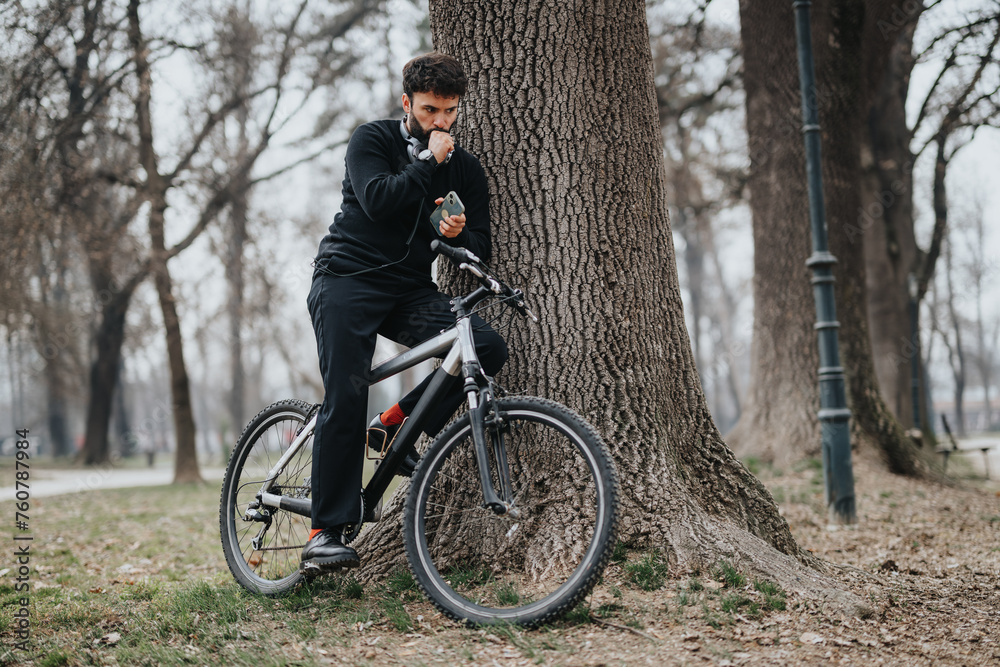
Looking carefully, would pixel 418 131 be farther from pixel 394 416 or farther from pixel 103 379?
pixel 103 379

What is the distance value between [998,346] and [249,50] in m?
50.2

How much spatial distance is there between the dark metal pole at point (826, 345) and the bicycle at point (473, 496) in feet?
11.3

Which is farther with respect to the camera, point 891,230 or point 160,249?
point 160,249

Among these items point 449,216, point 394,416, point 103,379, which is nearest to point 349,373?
point 394,416

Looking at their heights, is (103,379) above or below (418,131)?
below

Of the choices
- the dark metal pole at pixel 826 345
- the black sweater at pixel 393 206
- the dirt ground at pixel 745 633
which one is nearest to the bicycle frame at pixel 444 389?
the black sweater at pixel 393 206

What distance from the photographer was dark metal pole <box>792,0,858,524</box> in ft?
19.2

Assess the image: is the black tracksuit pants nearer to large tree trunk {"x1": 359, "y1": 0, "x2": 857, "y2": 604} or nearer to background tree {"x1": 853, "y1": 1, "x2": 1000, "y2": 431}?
large tree trunk {"x1": 359, "y1": 0, "x2": 857, "y2": 604}

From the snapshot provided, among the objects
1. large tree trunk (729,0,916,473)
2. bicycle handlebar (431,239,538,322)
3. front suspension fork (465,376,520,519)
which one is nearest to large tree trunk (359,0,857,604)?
bicycle handlebar (431,239,538,322)

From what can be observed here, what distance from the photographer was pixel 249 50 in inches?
530

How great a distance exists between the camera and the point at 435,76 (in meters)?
3.09

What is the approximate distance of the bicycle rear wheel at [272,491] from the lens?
3633 millimetres

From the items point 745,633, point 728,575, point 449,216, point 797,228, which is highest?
point 797,228

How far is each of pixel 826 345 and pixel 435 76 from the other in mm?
4168
